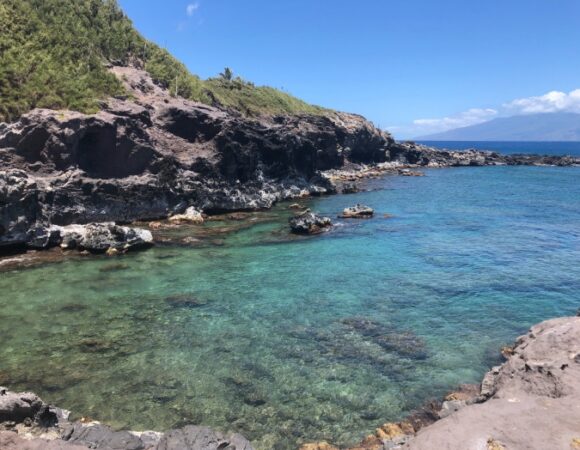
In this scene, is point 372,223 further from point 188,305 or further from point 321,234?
point 188,305

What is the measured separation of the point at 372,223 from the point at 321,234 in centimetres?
840

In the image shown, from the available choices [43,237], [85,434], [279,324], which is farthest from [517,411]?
[43,237]

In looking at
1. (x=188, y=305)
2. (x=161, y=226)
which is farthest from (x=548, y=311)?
(x=161, y=226)

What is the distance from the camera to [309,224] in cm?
4625

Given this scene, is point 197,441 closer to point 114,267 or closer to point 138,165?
point 114,267

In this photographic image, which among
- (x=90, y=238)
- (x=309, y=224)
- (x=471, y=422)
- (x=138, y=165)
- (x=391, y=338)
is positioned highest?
(x=138, y=165)

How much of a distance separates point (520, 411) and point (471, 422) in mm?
1421

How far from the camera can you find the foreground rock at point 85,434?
40.8 ft

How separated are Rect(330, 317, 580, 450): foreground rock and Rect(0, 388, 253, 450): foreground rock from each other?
504 centimetres

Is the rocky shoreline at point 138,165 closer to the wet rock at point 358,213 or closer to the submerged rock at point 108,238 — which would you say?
the submerged rock at point 108,238

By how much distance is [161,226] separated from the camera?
158ft

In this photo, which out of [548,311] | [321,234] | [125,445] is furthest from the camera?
[321,234]

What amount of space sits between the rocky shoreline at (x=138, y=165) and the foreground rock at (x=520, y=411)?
30671mm

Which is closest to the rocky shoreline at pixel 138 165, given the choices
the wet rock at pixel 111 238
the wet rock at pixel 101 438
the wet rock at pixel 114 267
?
the wet rock at pixel 111 238
